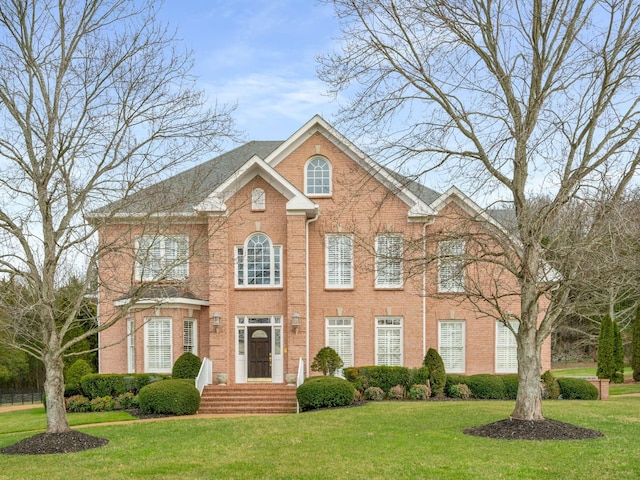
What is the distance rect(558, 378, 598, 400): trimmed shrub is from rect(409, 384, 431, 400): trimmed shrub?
4923 millimetres

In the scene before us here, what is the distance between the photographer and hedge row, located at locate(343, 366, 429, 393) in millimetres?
23000

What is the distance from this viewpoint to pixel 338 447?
1320 cm

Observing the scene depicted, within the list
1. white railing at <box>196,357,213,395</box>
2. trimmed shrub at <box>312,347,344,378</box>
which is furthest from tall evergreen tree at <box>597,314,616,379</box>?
white railing at <box>196,357,213,395</box>

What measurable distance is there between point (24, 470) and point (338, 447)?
5533 mm

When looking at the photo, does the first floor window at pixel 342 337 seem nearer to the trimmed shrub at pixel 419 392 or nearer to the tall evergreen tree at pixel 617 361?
the trimmed shrub at pixel 419 392

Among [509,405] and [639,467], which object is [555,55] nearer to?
[639,467]

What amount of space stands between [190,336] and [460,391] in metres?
9.60

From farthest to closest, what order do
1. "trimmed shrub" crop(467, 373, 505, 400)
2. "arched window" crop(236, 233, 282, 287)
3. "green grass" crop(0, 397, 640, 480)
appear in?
"arched window" crop(236, 233, 282, 287) < "trimmed shrub" crop(467, 373, 505, 400) < "green grass" crop(0, 397, 640, 480)

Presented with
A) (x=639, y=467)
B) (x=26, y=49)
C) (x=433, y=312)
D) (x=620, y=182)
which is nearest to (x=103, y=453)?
(x=26, y=49)

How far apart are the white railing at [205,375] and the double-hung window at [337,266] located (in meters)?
5.10

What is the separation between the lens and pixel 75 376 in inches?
926

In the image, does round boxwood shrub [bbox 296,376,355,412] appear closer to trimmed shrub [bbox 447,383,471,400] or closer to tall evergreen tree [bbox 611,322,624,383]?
trimmed shrub [bbox 447,383,471,400]

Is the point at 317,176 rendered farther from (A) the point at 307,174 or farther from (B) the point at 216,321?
(B) the point at 216,321

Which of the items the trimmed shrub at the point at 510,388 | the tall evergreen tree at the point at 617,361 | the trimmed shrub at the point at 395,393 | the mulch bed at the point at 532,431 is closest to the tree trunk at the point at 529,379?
the mulch bed at the point at 532,431
